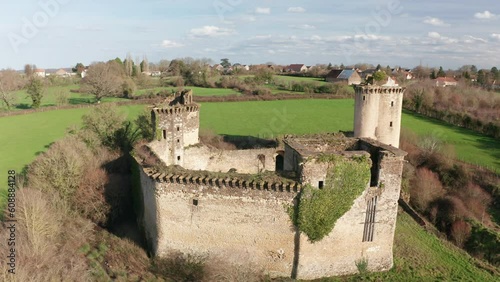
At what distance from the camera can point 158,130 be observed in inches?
947

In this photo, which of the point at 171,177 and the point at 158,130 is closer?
the point at 171,177

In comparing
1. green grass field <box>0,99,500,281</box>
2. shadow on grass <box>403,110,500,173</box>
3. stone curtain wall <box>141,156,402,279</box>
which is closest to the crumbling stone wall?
stone curtain wall <box>141,156,402,279</box>

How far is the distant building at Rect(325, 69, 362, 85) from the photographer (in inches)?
2859

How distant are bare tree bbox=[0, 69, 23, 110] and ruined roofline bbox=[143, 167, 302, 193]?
188 feet

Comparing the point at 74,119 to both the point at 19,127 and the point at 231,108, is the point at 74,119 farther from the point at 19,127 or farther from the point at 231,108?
the point at 231,108

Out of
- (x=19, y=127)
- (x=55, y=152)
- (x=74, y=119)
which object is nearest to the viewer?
(x=55, y=152)

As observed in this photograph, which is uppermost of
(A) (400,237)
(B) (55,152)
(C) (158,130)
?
(C) (158,130)

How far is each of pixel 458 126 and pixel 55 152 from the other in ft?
160

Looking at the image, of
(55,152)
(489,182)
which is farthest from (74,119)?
(489,182)

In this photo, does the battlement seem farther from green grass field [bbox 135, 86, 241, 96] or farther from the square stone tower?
green grass field [bbox 135, 86, 241, 96]

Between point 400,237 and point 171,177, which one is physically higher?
point 171,177

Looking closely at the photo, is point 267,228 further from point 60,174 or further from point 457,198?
point 457,198

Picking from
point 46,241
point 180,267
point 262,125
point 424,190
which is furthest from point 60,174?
point 262,125

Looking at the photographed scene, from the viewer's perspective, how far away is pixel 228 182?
16.2m
